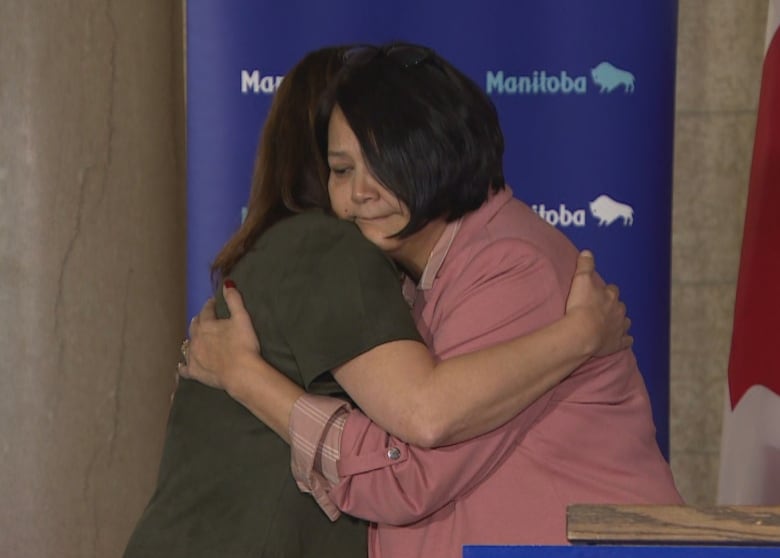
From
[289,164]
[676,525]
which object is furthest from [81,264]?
[676,525]

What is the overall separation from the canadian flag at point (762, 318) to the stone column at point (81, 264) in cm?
164

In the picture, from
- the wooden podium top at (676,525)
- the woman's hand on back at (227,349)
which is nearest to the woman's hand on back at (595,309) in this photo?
the woman's hand on back at (227,349)

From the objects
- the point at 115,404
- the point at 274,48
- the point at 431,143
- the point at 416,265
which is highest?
the point at 274,48

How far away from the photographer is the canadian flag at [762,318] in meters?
3.30

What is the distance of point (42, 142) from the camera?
3.89 m

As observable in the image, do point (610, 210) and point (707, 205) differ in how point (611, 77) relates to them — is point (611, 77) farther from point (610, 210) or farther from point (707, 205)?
point (707, 205)

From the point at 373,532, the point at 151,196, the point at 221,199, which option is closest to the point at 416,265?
the point at 373,532

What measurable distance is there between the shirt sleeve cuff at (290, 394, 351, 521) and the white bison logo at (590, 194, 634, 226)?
1548 millimetres

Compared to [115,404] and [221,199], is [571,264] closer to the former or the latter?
[221,199]

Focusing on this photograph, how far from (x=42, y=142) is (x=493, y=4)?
1.29m

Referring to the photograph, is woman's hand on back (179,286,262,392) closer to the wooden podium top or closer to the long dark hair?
the long dark hair

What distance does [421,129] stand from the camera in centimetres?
220

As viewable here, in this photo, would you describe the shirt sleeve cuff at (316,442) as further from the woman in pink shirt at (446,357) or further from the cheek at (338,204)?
the cheek at (338,204)

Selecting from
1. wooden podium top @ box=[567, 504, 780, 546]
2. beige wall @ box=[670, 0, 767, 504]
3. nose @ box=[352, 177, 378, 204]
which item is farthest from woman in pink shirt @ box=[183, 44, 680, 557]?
beige wall @ box=[670, 0, 767, 504]
